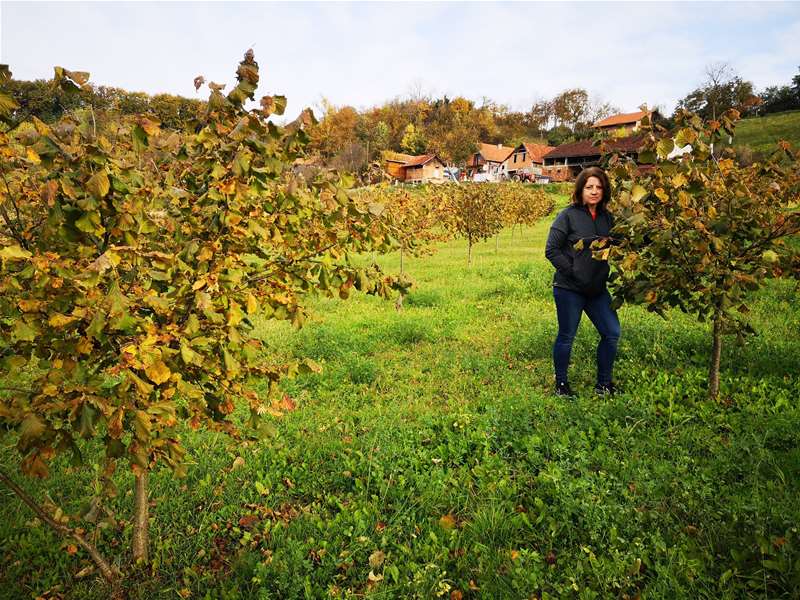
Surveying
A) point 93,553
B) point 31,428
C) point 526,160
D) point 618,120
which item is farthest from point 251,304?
point 618,120

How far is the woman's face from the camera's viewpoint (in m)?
4.52

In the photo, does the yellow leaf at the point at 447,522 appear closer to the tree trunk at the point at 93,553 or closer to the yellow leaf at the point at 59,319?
the tree trunk at the point at 93,553

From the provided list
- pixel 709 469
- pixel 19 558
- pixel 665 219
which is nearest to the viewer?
pixel 19 558

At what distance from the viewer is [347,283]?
2.63 metres

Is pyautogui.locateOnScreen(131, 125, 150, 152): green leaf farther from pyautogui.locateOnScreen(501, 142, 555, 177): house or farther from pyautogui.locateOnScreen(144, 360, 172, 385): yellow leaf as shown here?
pyautogui.locateOnScreen(501, 142, 555, 177): house

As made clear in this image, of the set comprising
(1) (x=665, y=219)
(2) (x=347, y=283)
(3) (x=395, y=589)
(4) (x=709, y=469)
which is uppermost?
(1) (x=665, y=219)

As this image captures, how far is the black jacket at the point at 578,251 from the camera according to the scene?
4484mm

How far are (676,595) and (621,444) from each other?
1451 mm

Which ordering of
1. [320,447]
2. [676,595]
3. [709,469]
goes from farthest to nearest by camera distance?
[320,447]
[709,469]
[676,595]

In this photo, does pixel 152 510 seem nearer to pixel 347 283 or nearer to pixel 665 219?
pixel 347 283

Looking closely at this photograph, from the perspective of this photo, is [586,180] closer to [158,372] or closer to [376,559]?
[376,559]

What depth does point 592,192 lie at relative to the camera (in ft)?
14.9

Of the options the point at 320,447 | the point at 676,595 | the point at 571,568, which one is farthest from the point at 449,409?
the point at 676,595

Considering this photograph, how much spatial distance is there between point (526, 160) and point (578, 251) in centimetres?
7394
